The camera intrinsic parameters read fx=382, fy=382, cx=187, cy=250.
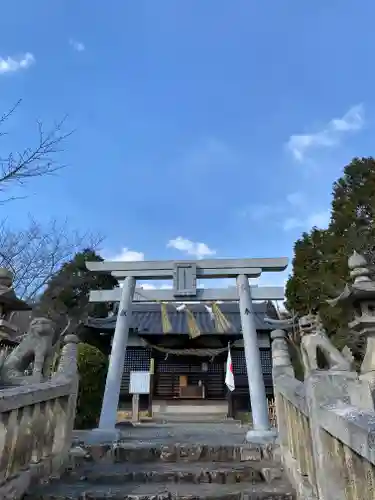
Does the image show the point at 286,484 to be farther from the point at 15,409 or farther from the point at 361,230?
the point at 361,230

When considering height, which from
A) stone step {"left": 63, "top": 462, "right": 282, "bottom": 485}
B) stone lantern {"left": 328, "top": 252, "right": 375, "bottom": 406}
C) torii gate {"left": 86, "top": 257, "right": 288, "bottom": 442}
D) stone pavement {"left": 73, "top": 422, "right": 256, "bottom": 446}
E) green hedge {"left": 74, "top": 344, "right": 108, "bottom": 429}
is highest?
torii gate {"left": 86, "top": 257, "right": 288, "bottom": 442}

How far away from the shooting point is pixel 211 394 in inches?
755

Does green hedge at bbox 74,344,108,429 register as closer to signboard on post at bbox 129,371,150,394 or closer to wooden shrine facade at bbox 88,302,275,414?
signboard on post at bbox 129,371,150,394

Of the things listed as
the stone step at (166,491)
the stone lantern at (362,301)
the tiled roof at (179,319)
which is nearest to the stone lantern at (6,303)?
the stone step at (166,491)

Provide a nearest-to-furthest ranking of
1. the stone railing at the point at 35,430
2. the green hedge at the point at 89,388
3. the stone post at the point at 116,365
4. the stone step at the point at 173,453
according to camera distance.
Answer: the stone railing at the point at 35,430 → the stone step at the point at 173,453 → the stone post at the point at 116,365 → the green hedge at the point at 89,388

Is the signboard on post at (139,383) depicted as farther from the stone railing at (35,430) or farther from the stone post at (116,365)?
the stone railing at (35,430)

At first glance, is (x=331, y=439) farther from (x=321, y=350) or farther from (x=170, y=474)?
(x=321, y=350)

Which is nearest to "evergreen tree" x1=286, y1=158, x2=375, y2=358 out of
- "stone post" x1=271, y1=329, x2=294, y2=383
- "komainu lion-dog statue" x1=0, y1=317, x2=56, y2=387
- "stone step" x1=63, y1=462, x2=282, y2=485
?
"stone post" x1=271, y1=329, x2=294, y2=383

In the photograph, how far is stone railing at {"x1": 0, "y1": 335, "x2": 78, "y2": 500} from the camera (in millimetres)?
3373

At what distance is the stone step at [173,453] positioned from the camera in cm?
517

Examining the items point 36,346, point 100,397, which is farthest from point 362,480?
point 100,397

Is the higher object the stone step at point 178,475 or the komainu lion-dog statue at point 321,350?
the komainu lion-dog statue at point 321,350

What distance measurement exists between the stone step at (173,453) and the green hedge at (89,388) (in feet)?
15.3

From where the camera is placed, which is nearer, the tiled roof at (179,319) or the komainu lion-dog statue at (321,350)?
the komainu lion-dog statue at (321,350)
